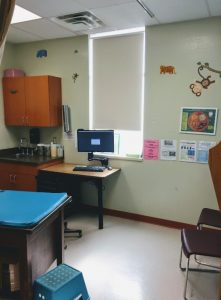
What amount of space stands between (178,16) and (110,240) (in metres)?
2.76

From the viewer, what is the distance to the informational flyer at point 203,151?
3.19 meters

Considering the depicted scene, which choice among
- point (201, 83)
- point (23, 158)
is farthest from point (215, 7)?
point (23, 158)

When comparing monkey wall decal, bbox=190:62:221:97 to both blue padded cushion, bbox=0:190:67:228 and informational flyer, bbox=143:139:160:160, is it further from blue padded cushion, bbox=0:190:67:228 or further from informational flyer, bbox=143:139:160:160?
blue padded cushion, bbox=0:190:67:228

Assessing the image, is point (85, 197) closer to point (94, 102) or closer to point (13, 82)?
point (94, 102)

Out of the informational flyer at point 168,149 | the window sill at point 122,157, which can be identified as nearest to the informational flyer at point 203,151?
the informational flyer at point 168,149

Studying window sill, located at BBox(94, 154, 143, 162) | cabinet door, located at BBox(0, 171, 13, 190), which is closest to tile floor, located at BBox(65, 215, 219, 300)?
window sill, located at BBox(94, 154, 143, 162)

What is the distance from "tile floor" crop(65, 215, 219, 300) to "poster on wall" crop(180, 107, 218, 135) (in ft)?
4.45

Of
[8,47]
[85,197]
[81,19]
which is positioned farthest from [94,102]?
[8,47]

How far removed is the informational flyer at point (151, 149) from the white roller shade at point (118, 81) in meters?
0.27

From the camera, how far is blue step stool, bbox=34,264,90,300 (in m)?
1.70

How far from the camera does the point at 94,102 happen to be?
3.89 metres

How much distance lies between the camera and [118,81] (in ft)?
12.1

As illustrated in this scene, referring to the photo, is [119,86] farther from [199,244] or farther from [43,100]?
[199,244]

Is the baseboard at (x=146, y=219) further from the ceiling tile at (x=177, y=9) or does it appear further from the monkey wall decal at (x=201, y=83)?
the ceiling tile at (x=177, y=9)
